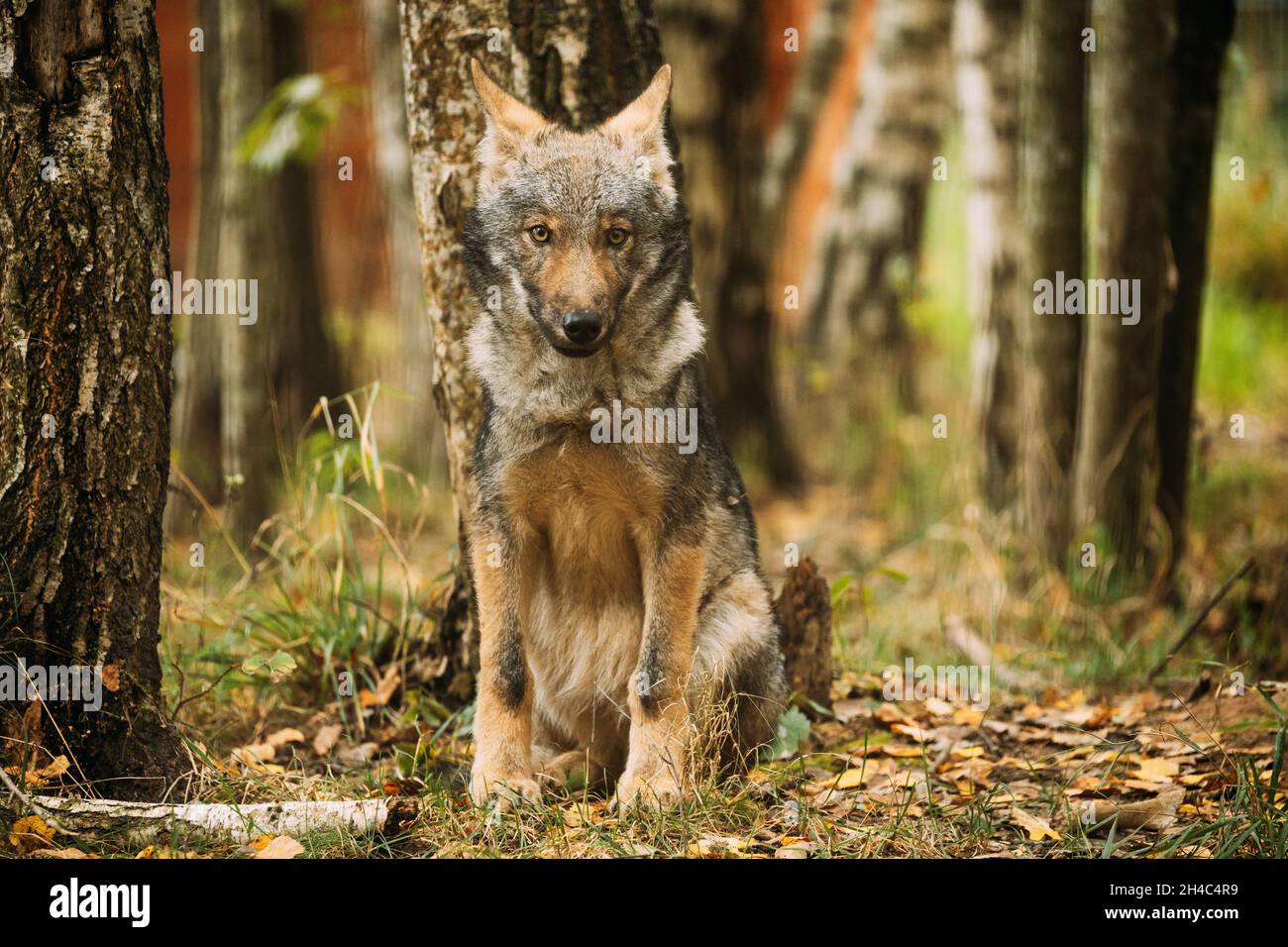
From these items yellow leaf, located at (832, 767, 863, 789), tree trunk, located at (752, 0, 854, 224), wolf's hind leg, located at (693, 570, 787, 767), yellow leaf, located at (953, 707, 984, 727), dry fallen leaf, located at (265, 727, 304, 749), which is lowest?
yellow leaf, located at (832, 767, 863, 789)

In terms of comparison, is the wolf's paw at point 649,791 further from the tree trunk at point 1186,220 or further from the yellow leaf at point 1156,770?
the tree trunk at point 1186,220

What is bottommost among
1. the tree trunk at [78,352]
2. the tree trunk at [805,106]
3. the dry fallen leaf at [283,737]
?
the dry fallen leaf at [283,737]

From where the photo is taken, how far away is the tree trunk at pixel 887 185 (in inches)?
473

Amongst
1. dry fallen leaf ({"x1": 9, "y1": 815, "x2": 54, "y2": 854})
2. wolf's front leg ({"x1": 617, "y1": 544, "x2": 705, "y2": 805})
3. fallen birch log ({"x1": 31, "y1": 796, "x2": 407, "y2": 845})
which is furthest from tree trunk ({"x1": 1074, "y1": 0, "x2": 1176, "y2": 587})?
dry fallen leaf ({"x1": 9, "y1": 815, "x2": 54, "y2": 854})

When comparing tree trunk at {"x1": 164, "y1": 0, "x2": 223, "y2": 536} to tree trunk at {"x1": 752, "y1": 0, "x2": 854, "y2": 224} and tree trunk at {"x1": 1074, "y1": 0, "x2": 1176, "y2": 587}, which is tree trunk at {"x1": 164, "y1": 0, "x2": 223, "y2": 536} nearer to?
tree trunk at {"x1": 752, "y1": 0, "x2": 854, "y2": 224}

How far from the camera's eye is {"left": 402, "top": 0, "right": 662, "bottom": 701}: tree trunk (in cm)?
514

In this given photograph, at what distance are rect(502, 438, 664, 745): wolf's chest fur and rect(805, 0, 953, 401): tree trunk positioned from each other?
24.4 ft

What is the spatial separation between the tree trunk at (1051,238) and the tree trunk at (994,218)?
0.64 meters

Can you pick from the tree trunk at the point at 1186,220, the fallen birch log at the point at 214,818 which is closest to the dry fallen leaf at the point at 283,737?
the fallen birch log at the point at 214,818

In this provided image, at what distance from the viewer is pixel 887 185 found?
12062 mm

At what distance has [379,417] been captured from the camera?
10414 mm

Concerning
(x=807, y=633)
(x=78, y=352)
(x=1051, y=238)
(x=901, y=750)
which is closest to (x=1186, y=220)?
(x=1051, y=238)

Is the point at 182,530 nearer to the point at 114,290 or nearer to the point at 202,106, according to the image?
the point at 202,106

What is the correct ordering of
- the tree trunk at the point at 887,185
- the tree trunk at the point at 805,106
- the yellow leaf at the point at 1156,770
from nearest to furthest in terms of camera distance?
the yellow leaf at the point at 1156,770 < the tree trunk at the point at 887,185 < the tree trunk at the point at 805,106
